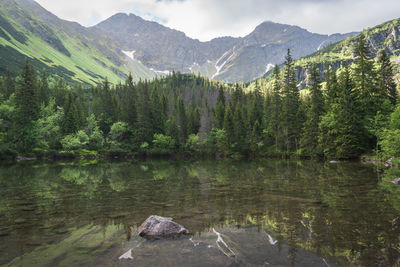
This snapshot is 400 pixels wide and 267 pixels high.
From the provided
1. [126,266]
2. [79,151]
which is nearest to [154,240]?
[126,266]

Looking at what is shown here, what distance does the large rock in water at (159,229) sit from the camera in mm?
8570

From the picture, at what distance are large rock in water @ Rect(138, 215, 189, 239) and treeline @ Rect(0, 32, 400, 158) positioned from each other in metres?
35.1

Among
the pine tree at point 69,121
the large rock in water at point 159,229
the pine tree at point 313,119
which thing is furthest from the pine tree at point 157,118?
the large rock in water at point 159,229

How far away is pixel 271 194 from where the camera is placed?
50.7ft

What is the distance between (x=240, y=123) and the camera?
255 ft

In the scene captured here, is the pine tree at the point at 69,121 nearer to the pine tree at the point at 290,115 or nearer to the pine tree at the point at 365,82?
the pine tree at the point at 290,115

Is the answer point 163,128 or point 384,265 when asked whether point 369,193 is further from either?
point 163,128

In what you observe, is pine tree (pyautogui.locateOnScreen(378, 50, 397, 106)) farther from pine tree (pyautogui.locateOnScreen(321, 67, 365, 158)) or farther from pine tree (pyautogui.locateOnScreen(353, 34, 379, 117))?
pine tree (pyautogui.locateOnScreen(321, 67, 365, 158))

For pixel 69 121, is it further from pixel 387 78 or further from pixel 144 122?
pixel 387 78

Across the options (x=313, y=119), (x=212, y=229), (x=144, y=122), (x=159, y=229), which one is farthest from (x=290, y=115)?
(x=159, y=229)

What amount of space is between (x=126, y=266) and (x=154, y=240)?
77.1 inches

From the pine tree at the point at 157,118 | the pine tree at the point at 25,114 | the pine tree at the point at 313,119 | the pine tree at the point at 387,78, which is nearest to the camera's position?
the pine tree at the point at 387,78

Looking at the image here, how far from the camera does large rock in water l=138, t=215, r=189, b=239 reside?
337 inches

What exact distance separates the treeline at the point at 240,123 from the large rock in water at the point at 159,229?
3510cm
